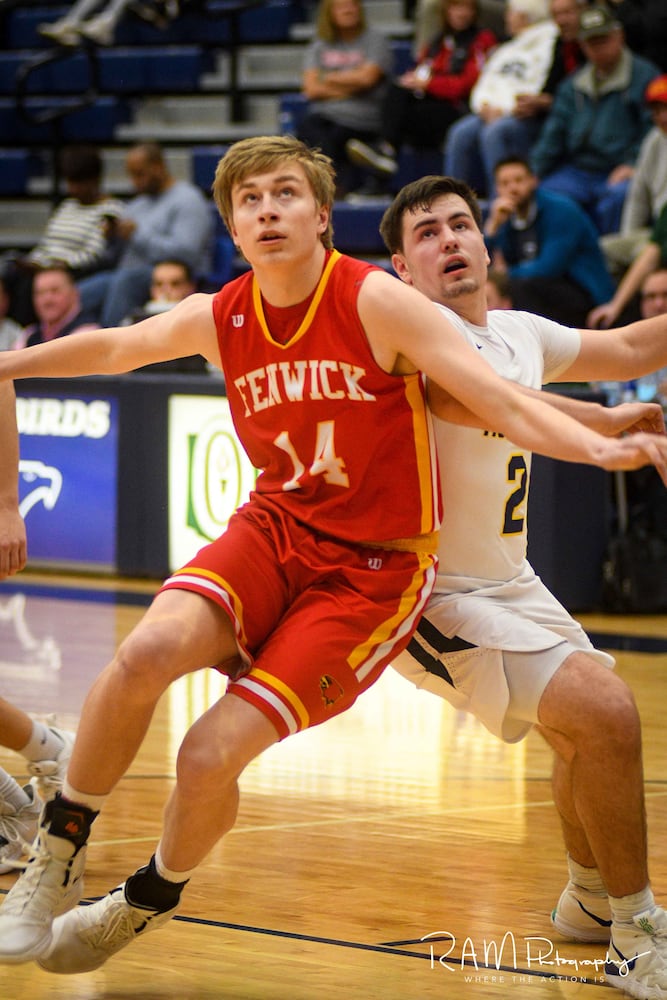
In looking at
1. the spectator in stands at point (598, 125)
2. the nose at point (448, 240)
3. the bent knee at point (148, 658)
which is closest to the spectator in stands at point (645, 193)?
the spectator in stands at point (598, 125)

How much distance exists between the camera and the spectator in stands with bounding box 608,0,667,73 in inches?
417

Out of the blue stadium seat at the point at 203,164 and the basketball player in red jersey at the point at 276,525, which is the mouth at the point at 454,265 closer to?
the basketball player in red jersey at the point at 276,525

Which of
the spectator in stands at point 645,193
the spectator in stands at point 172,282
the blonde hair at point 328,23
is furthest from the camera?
the blonde hair at point 328,23

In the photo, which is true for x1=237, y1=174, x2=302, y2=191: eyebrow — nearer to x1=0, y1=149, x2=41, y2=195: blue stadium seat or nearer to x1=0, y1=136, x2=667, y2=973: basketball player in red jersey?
x1=0, y1=136, x2=667, y2=973: basketball player in red jersey

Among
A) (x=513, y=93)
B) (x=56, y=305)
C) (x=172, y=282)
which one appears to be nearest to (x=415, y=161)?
(x=513, y=93)

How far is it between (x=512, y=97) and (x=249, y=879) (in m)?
7.67

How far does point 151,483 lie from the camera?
921 centimetres

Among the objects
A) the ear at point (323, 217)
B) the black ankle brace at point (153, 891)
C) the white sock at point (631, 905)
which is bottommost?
the white sock at point (631, 905)

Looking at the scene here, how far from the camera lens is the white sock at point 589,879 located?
362cm

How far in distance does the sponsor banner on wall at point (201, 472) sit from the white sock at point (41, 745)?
432cm

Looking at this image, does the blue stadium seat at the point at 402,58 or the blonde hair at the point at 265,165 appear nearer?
the blonde hair at the point at 265,165

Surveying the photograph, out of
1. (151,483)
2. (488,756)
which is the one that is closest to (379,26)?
(151,483)

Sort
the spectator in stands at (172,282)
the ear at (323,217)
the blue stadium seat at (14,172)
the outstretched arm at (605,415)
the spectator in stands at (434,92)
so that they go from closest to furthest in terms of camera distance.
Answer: the outstretched arm at (605,415) → the ear at (323,217) → the spectator in stands at (172,282) → the spectator in stands at (434,92) → the blue stadium seat at (14,172)

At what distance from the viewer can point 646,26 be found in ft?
35.0
